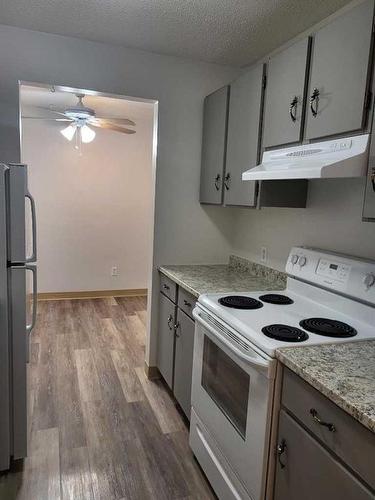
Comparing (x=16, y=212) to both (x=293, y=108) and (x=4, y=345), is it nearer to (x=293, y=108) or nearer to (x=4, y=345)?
(x=4, y=345)

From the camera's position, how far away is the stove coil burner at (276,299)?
1966 millimetres

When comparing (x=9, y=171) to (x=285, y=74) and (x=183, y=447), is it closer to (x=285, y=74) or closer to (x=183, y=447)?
(x=285, y=74)

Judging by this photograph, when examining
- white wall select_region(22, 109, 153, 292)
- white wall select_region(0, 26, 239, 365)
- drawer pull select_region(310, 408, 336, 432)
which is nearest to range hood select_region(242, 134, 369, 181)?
drawer pull select_region(310, 408, 336, 432)

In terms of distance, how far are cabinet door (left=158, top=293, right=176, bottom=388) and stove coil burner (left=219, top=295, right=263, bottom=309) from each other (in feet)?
2.23

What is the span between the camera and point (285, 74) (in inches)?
74.7

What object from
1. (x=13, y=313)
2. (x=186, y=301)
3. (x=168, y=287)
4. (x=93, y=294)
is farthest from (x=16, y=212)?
(x=93, y=294)

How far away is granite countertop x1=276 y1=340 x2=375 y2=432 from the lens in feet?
3.30

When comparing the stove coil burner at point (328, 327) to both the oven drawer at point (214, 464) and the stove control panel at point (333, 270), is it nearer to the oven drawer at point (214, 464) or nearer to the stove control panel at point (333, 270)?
the stove control panel at point (333, 270)

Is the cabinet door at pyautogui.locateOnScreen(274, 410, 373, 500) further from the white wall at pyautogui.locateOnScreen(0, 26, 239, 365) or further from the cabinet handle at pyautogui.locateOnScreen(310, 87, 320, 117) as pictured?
the white wall at pyautogui.locateOnScreen(0, 26, 239, 365)

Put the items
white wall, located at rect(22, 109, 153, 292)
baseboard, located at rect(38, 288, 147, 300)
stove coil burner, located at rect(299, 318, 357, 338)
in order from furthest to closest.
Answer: baseboard, located at rect(38, 288, 147, 300) → white wall, located at rect(22, 109, 153, 292) → stove coil burner, located at rect(299, 318, 357, 338)

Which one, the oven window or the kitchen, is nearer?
the kitchen

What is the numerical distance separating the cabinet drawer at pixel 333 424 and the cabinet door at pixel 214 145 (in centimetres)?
155

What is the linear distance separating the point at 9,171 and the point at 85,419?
1.65 meters

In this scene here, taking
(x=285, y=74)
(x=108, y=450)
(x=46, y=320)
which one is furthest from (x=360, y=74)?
(x=46, y=320)
